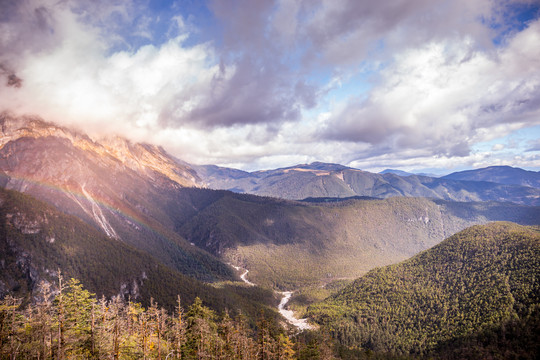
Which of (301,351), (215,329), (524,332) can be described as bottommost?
(524,332)

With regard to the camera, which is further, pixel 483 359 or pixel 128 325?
pixel 483 359

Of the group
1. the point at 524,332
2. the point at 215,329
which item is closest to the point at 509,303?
the point at 524,332

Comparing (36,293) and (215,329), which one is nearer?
(215,329)

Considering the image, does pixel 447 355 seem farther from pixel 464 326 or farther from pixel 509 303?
pixel 509 303

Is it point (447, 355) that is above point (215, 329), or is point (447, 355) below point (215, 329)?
below

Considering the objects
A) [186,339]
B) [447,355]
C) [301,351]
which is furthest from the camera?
[447,355]

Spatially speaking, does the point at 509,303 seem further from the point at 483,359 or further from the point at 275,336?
the point at 275,336

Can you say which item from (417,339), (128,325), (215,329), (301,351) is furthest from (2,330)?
(417,339)

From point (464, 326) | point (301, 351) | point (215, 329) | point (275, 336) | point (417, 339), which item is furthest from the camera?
point (417, 339)

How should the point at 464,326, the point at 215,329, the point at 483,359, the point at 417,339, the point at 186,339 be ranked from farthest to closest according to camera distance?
the point at 417,339 → the point at 464,326 → the point at 483,359 → the point at 215,329 → the point at 186,339
